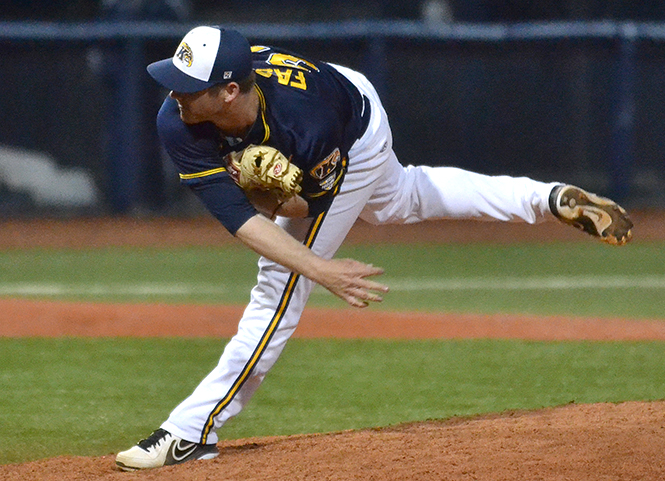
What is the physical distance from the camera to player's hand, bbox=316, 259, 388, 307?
10.6 feet

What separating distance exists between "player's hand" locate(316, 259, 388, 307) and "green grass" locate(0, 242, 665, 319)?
4607 millimetres

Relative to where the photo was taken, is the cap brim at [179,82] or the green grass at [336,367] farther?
the green grass at [336,367]

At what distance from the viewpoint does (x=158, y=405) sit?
4.94 meters

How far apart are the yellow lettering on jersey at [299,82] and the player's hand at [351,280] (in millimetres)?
738

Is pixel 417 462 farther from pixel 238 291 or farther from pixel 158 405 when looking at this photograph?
pixel 238 291

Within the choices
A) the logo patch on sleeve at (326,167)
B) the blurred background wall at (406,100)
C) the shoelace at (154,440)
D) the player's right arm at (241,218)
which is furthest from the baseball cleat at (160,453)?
the blurred background wall at (406,100)

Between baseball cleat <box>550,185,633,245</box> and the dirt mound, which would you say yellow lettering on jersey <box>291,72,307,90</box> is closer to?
baseball cleat <box>550,185,633,245</box>

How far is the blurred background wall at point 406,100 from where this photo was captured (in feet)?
40.9

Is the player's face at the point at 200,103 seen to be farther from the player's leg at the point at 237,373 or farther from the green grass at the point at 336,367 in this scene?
the green grass at the point at 336,367

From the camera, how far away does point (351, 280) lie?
10.6 ft

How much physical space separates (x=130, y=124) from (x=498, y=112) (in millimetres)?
4665

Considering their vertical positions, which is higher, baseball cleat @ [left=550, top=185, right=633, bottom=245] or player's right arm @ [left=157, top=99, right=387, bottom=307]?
player's right arm @ [left=157, top=99, right=387, bottom=307]

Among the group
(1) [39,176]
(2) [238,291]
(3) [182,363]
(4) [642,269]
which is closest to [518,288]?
(4) [642,269]

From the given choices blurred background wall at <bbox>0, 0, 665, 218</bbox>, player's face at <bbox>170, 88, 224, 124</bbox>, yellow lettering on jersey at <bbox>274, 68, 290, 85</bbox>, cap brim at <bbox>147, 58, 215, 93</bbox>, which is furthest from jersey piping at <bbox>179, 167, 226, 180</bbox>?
blurred background wall at <bbox>0, 0, 665, 218</bbox>
